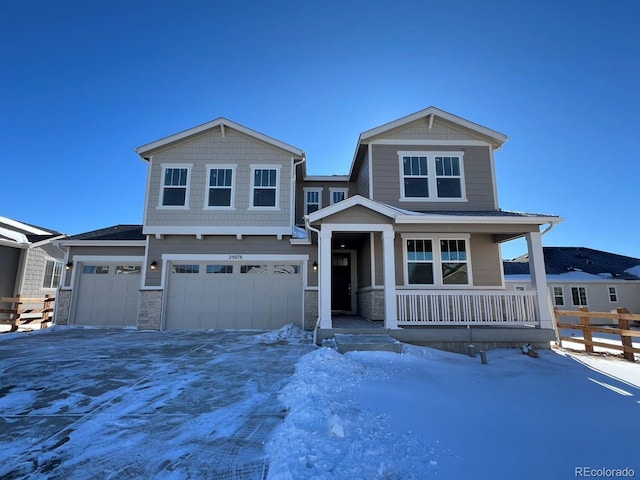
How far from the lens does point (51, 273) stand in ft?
46.4

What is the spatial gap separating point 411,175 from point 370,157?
143cm

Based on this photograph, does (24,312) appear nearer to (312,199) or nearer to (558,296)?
(312,199)

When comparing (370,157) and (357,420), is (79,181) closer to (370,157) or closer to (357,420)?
(370,157)

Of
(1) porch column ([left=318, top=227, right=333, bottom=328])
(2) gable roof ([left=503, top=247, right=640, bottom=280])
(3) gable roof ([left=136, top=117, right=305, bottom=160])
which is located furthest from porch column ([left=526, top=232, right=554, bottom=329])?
(2) gable roof ([left=503, top=247, right=640, bottom=280])

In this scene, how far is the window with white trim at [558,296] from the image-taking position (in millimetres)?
18172

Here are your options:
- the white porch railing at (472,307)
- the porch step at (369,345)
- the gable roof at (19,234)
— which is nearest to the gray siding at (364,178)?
the white porch railing at (472,307)

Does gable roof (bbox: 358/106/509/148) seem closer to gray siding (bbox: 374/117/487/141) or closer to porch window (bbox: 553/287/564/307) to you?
gray siding (bbox: 374/117/487/141)

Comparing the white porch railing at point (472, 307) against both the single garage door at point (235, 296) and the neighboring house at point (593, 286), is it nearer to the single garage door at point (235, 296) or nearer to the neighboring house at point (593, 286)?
the single garage door at point (235, 296)

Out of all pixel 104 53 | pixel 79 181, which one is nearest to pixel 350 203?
pixel 104 53

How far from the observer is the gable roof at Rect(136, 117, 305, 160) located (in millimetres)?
10234

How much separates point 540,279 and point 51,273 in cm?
1957

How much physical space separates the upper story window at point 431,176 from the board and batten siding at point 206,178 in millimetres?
3957

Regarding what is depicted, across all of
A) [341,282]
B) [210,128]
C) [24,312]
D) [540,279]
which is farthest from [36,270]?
[540,279]

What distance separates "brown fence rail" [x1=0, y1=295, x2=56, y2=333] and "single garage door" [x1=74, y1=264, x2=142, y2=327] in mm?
1903
